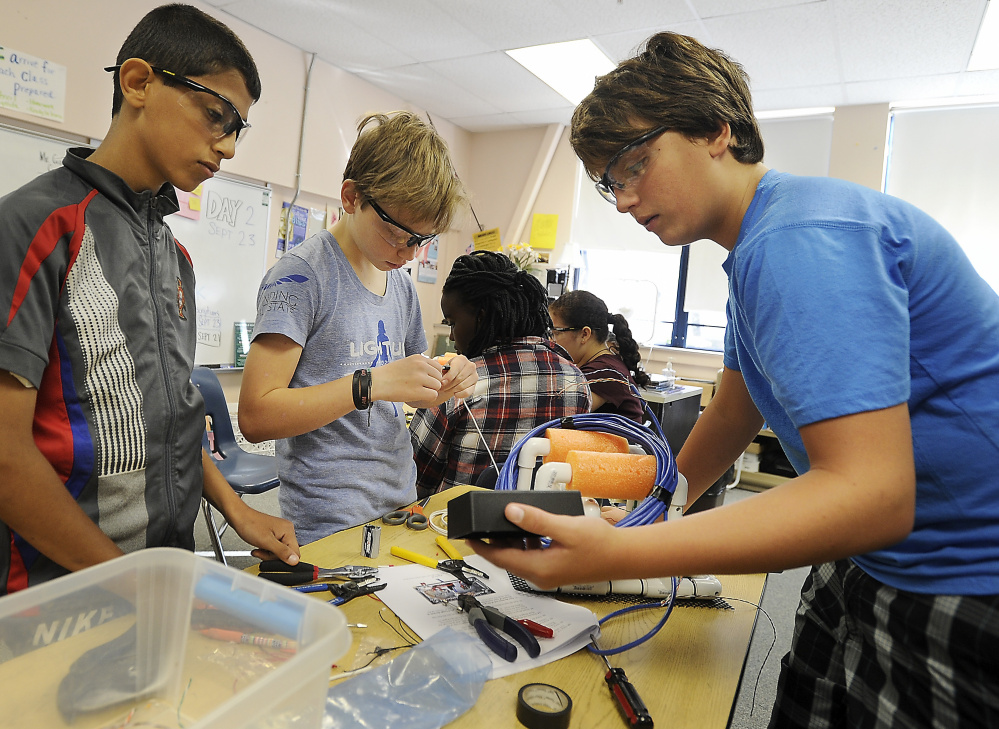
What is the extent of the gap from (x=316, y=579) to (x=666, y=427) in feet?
10.1

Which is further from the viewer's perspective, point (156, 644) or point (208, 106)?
point (208, 106)

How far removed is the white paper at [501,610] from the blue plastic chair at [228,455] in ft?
6.33

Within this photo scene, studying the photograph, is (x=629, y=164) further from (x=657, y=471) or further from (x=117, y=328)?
(x=117, y=328)

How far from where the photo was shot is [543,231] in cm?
571

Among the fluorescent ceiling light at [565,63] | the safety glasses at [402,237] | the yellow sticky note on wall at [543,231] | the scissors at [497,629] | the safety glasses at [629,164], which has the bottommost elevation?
the scissors at [497,629]

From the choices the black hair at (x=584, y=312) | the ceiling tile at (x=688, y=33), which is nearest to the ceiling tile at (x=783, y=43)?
the ceiling tile at (x=688, y=33)

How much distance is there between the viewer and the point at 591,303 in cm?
308

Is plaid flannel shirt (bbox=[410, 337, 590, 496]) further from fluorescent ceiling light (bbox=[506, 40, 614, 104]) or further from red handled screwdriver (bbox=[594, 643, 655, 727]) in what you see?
fluorescent ceiling light (bbox=[506, 40, 614, 104])

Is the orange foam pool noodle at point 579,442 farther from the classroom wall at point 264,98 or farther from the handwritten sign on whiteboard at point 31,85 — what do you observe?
the handwritten sign on whiteboard at point 31,85

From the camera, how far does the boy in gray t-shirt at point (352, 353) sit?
45.0 inches

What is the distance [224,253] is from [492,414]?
2.82 m

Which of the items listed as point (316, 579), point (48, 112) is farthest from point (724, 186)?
point (48, 112)

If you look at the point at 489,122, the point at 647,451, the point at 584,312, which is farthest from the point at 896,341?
the point at 489,122

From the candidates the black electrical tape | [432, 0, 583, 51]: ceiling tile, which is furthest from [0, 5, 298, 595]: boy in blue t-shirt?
[432, 0, 583, 51]: ceiling tile
